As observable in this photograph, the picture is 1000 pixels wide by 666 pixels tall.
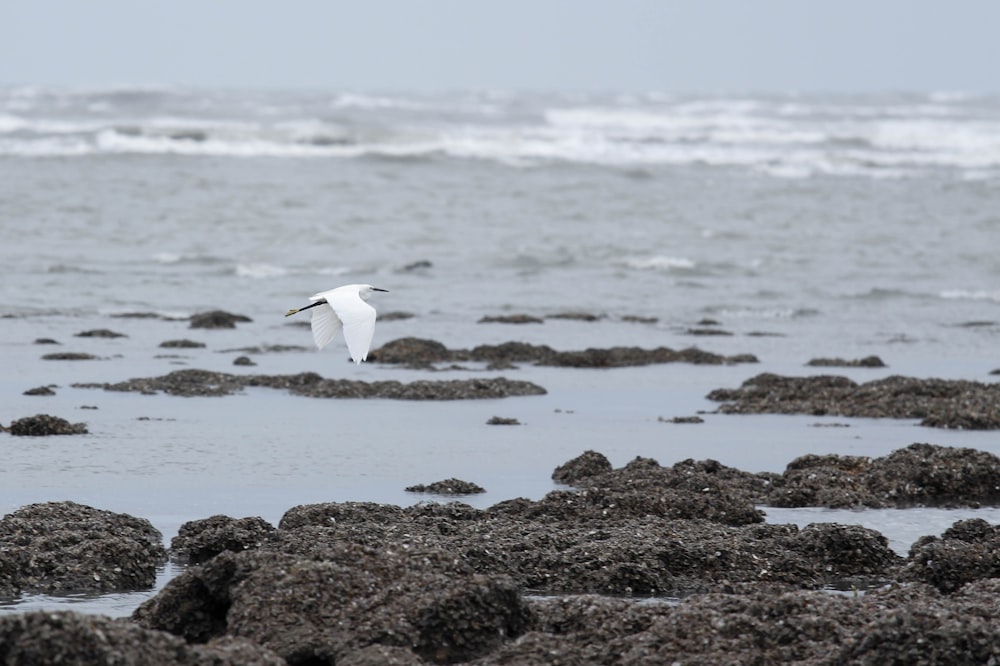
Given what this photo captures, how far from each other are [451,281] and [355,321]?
555 inches

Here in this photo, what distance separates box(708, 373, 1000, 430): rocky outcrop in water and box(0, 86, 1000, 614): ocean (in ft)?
0.85

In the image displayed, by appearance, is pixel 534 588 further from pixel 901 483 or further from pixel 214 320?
pixel 214 320

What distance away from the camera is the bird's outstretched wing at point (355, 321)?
7.91 metres

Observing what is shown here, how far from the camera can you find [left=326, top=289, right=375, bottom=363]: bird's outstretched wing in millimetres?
7906

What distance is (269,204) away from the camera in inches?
1216

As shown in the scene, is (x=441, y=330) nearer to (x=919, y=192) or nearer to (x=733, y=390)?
(x=733, y=390)

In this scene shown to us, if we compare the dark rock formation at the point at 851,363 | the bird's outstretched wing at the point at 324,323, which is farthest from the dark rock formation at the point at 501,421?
the dark rock formation at the point at 851,363

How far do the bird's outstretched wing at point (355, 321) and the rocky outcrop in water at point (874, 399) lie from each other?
172 inches

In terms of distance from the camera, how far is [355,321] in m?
8.12

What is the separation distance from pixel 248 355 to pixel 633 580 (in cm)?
877

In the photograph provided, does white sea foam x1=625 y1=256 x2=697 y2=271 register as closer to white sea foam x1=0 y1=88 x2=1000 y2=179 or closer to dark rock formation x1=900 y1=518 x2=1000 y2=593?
dark rock formation x1=900 y1=518 x2=1000 y2=593

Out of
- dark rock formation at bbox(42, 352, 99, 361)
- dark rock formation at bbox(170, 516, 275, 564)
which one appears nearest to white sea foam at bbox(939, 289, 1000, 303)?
dark rock formation at bbox(42, 352, 99, 361)

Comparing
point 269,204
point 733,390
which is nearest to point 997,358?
point 733,390

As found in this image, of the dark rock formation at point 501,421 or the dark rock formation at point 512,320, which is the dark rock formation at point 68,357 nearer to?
the dark rock formation at point 501,421
